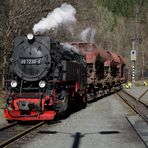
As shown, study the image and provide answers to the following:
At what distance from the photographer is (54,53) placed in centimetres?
1550

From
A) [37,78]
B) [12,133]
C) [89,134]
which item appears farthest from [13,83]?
[89,134]

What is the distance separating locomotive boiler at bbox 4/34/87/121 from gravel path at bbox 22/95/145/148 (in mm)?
951

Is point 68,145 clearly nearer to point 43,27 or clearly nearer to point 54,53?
point 54,53

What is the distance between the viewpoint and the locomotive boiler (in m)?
14.5

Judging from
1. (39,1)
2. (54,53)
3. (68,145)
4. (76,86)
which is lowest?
(68,145)

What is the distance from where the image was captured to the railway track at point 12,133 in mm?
10583

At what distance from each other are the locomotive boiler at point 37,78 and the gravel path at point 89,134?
95 centimetres

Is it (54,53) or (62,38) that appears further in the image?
(62,38)

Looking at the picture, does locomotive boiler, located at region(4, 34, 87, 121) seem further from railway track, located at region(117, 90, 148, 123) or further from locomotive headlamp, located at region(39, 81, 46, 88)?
railway track, located at region(117, 90, 148, 123)

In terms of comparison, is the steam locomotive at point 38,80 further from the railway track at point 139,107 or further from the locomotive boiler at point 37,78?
the railway track at point 139,107

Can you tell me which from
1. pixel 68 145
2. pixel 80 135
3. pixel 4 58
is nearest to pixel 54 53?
pixel 80 135

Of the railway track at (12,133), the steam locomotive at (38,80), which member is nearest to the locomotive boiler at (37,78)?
the steam locomotive at (38,80)

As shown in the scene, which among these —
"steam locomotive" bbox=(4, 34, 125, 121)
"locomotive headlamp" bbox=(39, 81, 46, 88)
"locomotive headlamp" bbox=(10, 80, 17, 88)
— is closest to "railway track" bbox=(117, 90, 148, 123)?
"steam locomotive" bbox=(4, 34, 125, 121)

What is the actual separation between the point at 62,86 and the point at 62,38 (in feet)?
61.5
